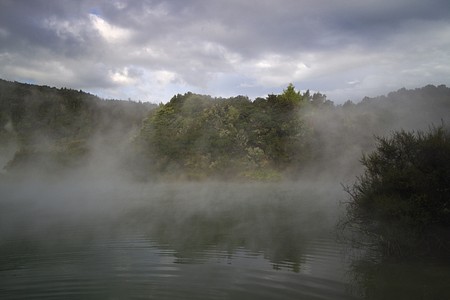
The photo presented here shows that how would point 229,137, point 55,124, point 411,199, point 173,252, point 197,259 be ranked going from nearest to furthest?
point 411,199, point 197,259, point 173,252, point 229,137, point 55,124

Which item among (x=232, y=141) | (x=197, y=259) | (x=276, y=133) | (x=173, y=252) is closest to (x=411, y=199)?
(x=197, y=259)

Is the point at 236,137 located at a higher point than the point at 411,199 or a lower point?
higher

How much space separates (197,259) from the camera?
8195 mm

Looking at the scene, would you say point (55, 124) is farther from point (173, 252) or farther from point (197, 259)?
point (197, 259)

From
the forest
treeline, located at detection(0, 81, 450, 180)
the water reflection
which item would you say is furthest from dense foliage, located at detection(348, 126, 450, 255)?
treeline, located at detection(0, 81, 450, 180)

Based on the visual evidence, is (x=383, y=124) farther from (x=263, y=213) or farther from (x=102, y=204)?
(x=102, y=204)

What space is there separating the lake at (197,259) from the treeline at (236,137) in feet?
43.1

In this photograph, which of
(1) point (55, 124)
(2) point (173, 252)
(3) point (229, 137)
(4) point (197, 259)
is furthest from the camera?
(1) point (55, 124)

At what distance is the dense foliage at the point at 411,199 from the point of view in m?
7.38

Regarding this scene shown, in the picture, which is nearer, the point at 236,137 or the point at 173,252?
the point at 173,252

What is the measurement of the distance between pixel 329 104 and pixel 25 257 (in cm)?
3054

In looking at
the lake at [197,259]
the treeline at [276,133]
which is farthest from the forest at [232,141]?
the lake at [197,259]

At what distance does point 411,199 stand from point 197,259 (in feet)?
15.1

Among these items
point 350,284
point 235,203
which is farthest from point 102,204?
point 350,284
